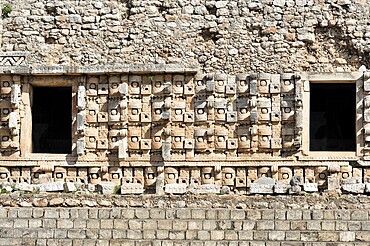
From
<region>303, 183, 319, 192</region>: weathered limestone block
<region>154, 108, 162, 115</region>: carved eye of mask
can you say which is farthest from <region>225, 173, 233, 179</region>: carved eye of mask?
<region>154, 108, 162, 115</region>: carved eye of mask

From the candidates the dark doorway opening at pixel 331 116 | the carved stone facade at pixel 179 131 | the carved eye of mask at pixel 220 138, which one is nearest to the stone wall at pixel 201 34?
the carved stone facade at pixel 179 131

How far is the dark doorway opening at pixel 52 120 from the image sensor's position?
1725 centimetres

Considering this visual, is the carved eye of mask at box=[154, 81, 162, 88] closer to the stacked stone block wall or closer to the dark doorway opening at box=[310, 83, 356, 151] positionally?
the stacked stone block wall

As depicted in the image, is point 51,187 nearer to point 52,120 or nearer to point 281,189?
point 52,120

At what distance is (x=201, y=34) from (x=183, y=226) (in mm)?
4709

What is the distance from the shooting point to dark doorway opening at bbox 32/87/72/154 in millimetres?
17250

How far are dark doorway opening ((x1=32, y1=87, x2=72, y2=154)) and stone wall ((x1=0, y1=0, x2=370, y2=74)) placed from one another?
1.96 metres

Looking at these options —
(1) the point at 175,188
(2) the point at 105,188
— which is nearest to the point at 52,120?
(2) the point at 105,188

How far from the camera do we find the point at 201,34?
15250mm

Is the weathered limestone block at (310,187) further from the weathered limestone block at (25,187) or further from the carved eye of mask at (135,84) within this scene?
the weathered limestone block at (25,187)

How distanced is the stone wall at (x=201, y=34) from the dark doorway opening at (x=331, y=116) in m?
3.16

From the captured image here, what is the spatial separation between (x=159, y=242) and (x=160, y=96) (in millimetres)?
3830

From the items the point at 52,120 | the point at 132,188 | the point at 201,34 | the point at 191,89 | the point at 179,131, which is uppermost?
the point at 201,34

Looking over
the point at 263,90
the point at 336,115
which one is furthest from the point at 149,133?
the point at 336,115
